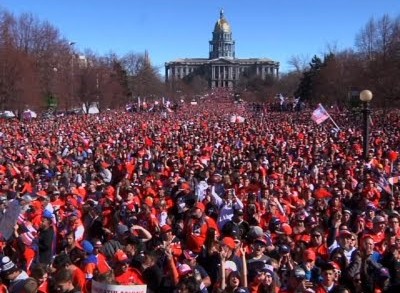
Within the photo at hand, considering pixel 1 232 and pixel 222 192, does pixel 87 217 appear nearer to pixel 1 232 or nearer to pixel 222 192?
pixel 1 232

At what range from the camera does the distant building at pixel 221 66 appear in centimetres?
16988

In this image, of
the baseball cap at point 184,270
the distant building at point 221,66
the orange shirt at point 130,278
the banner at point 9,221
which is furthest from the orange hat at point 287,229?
the distant building at point 221,66

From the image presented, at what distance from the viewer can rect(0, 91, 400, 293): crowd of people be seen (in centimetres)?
626

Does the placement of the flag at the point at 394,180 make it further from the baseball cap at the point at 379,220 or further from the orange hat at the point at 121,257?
the orange hat at the point at 121,257

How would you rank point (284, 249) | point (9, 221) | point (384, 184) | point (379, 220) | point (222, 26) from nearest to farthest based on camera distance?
1. point (284, 249)
2. point (9, 221)
3. point (379, 220)
4. point (384, 184)
5. point (222, 26)

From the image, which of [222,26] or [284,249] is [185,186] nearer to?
[284,249]

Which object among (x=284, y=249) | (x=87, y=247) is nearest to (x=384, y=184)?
(x=284, y=249)

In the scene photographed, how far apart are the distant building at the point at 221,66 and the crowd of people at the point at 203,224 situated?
5698 inches

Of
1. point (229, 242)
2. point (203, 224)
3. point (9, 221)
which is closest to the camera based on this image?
point (229, 242)

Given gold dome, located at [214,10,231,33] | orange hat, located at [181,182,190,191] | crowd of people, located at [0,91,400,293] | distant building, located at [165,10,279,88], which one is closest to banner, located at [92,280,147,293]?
crowd of people, located at [0,91,400,293]

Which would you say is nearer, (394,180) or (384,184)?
(384,184)

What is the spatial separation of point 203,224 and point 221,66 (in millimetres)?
163981

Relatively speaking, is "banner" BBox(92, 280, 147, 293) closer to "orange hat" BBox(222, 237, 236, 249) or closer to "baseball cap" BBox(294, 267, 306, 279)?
"baseball cap" BBox(294, 267, 306, 279)

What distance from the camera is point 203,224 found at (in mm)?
8188
